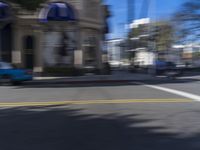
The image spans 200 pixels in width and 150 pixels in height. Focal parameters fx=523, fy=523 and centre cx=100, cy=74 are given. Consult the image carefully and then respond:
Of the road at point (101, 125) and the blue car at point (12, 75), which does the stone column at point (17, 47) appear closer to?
the blue car at point (12, 75)

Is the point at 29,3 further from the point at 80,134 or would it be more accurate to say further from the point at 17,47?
the point at 80,134

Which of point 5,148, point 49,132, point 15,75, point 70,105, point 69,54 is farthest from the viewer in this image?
point 69,54

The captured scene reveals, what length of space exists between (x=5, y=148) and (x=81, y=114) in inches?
182

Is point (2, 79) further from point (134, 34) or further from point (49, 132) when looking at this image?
point (134, 34)

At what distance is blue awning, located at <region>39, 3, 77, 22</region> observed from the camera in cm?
3744

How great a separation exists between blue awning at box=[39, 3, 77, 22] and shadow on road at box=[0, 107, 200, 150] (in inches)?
975

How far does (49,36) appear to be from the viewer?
3959 centimetres

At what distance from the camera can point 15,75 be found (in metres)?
28.9

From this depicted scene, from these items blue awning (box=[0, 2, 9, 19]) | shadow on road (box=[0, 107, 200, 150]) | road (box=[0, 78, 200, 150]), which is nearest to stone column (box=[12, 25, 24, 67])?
blue awning (box=[0, 2, 9, 19])

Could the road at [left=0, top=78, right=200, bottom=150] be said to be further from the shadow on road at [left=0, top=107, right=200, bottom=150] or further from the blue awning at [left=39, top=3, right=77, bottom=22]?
the blue awning at [left=39, top=3, right=77, bottom=22]

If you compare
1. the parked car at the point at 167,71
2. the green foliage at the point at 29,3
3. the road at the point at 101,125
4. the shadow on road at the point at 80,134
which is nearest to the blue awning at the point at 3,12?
the green foliage at the point at 29,3

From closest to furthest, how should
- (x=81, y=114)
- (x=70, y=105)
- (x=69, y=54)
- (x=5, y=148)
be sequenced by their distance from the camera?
(x=5, y=148) → (x=81, y=114) → (x=70, y=105) → (x=69, y=54)

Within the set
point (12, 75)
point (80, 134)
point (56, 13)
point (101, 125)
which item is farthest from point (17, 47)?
point (80, 134)

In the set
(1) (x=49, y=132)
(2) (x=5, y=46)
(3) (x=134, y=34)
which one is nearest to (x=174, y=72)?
(2) (x=5, y=46)
